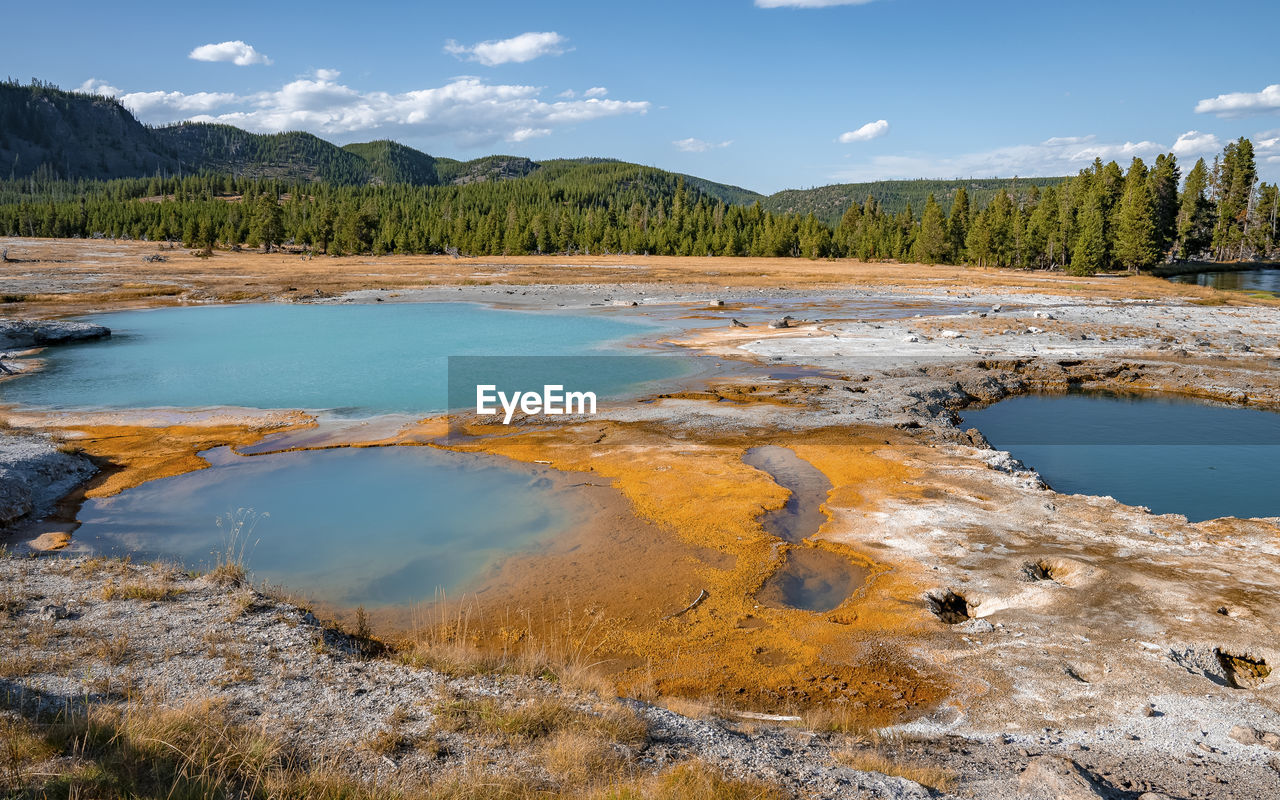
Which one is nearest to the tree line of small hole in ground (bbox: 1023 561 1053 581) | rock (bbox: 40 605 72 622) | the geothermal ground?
the geothermal ground

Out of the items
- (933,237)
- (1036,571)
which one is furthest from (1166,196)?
(1036,571)

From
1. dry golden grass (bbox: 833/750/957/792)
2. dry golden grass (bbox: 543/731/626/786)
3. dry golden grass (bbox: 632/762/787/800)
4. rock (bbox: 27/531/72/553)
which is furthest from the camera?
rock (bbox: 27/531/72/553)

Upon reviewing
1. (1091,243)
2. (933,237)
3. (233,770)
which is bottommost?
(233,770)

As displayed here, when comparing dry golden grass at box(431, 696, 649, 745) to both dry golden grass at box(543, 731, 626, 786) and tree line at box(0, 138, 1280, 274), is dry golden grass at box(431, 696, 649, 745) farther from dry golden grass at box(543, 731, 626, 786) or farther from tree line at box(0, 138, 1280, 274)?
tree line at box(0, 138, 1280, 274)

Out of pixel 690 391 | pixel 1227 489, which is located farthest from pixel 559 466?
pixel 1227 489

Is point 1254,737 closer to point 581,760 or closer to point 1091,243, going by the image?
point 581,760

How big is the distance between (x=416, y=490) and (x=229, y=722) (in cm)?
888

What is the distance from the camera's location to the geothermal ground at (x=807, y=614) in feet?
20.8

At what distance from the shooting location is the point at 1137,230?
66438mm

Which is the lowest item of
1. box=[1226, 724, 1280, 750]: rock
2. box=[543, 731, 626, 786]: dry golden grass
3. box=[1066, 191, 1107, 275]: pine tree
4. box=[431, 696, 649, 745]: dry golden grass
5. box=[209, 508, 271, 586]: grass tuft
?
box=[209, 508, 271, 586]: grass tuft

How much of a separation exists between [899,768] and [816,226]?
342ft

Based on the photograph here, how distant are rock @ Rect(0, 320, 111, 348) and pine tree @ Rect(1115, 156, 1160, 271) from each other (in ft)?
253

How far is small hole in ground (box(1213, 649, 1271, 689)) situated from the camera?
7773 mm

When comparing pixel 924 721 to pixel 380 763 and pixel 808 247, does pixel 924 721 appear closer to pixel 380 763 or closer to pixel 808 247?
pixel 380 763
